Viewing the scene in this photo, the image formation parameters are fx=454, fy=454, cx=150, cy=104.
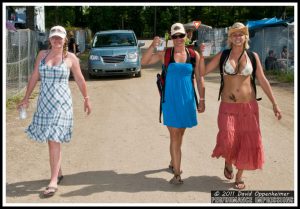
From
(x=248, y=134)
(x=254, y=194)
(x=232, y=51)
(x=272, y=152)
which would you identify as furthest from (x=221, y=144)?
(x=272, y=152)

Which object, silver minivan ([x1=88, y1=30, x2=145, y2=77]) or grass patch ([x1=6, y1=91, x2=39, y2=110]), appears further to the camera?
silver minivan ([x1=88, y1=30, x2=145, y2=77])

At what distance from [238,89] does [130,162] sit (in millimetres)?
1893

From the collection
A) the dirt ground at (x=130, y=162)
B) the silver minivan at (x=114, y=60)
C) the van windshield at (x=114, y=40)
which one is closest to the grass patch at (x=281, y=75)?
the silver minivan at (x=114, y=60)

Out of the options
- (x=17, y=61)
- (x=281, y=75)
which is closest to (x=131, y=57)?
(x=17, y=61)

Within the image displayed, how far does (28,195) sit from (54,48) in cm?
163

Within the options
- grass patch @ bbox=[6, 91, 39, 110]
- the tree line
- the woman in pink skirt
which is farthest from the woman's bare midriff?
the tree line

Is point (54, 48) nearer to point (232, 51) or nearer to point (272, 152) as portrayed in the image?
point (232, 51)

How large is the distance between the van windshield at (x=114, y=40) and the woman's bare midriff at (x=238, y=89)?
11962 mm

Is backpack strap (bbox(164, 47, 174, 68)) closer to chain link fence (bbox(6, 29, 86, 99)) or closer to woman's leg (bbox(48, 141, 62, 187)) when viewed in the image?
woman's leg (bbox(48, 141, 62, 187))

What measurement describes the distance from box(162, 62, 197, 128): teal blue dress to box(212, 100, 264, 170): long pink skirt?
1.35 feet

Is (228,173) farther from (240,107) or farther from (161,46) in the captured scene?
(161,46)

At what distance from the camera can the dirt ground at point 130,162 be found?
495 centimetres

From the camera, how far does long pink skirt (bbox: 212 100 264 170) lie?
503 centimetres

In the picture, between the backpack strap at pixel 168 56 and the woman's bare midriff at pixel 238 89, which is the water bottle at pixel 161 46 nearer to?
the backpack strap at pixel 168 56
